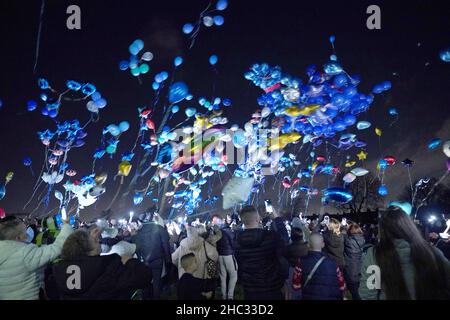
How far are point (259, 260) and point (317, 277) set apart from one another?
0.74 meters

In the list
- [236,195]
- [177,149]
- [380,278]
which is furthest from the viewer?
[177,149]

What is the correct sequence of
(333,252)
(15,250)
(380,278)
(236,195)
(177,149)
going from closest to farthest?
(380,278) → (15,250) → (236,195) → (333,252) → (177,149)

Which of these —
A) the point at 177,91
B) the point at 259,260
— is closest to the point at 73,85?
the point at 177,91

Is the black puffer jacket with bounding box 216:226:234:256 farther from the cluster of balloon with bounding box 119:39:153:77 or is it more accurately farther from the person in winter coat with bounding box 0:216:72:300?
the cluster of balloon with bounding box 119:39:153:77

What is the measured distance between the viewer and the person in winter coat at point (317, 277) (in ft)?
13.2

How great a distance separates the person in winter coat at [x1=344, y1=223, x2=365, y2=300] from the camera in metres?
6.67

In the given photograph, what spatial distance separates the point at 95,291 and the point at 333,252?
16.8 ft

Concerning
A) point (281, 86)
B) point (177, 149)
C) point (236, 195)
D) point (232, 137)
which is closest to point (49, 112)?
point (177, 149)

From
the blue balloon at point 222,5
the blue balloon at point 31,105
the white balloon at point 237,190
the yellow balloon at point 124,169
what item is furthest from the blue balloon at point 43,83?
the white balloon at point 237,190

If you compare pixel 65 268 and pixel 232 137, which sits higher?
pixel 232 137

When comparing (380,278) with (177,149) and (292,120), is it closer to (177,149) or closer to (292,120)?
(292,120)

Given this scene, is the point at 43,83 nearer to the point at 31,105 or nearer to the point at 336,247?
the point at 31,105

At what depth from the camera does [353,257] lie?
22.0ft

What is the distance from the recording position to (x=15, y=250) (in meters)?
3.79
